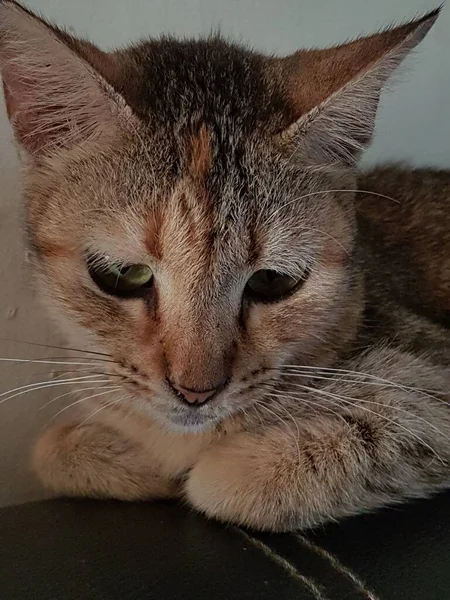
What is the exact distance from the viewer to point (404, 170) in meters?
1.31

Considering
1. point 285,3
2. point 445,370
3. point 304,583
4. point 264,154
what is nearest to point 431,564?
point 304,583

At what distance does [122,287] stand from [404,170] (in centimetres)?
68

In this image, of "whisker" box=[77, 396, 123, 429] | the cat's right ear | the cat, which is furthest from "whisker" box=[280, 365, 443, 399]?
the cat's right ear

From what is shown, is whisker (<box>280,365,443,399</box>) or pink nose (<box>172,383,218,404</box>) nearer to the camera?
pink nose (<box>172,383,218,404</box>)

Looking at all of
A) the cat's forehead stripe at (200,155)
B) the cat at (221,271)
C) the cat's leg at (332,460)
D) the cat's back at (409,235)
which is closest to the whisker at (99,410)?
the cat at (221,271)

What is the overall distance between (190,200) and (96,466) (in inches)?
13.8

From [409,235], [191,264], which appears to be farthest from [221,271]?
[409,235]

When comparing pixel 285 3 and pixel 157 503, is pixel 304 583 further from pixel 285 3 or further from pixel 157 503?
pixel 285 3

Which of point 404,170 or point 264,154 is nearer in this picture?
point 264,154

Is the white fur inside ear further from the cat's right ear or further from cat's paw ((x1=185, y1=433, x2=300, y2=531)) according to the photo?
cat's paw ((x1=185, y1=433, x2=300, y2=531))

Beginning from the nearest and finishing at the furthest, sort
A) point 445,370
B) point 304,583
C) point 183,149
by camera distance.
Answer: point 304,583
point 183,149
point 445,370

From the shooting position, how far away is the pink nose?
759mm

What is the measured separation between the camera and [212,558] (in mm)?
699

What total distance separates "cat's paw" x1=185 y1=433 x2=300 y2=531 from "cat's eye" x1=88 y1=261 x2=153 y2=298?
0.21 metres
